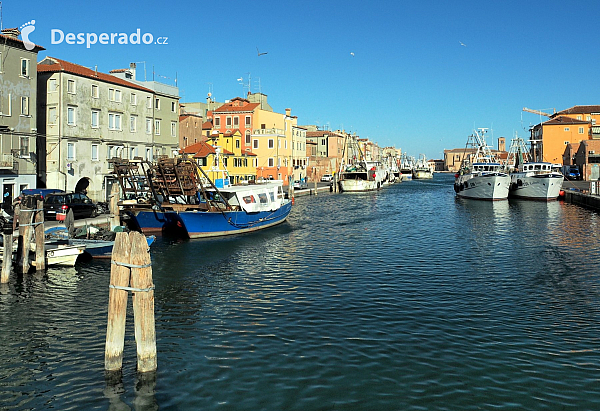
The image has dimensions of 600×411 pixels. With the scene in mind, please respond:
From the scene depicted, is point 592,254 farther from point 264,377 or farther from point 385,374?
point 264,377

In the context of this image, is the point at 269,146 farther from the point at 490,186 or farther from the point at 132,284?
the point at 132,284

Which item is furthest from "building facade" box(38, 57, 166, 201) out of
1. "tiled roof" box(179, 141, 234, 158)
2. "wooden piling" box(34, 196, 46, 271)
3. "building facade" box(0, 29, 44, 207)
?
"wooden piling" box(34, 196, 46, 271)

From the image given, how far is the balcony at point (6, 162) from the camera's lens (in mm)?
43625

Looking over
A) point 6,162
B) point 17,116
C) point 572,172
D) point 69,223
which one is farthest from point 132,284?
point 572,172

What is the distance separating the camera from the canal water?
42.1 feet

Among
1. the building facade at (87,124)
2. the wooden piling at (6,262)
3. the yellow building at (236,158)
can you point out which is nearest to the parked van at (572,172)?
the yellow building at (236,158)

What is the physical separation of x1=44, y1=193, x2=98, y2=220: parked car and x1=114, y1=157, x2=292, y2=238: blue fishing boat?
259 cm

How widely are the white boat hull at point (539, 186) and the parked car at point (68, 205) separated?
188 feet

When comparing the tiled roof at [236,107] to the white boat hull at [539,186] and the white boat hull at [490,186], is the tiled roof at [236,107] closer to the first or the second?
the white boat hull at [490,186]

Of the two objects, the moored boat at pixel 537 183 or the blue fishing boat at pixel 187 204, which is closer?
the blue fishing boat at pixel 187 204

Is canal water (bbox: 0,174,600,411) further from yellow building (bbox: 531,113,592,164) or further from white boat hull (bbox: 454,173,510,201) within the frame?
yellow building (bbox: 531,113,592,164)

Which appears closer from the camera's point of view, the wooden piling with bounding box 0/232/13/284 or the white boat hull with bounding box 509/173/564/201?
the wooden piling with bounding box 0/232/13/284

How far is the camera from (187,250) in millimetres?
34281

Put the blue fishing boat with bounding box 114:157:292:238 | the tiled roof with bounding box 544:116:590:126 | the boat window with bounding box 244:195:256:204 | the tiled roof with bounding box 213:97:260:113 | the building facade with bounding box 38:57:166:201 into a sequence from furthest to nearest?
the tiled roof with bounding box 544:116:590:126 → the tiled roof with bounding box 213:97:260:113 → the building facade with bounding box 38:57:166:201 → the boat window with bounding box 244:195:256:204 → the blue fishing boat with bounding box 114:157:292:238
